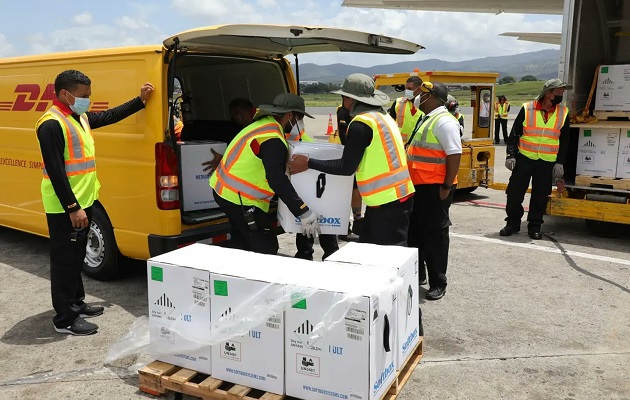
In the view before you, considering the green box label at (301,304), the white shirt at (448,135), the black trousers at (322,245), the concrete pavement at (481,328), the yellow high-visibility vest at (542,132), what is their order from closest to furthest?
the green box label at (301,304), the concrete pavement at (481,328), the white shirt at (448,135), the black trousers at (322,245), the yellow high-visibility vest at (542,132)

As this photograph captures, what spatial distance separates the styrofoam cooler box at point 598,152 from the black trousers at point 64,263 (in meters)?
5.93

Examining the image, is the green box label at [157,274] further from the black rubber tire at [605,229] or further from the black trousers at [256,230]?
the black rubber tire at [605,229]

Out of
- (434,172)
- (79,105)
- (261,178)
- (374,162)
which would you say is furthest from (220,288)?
(434,172)

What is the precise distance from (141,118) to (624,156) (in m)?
5.65

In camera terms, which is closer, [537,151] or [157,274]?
[157,274]

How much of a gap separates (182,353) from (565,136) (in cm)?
551

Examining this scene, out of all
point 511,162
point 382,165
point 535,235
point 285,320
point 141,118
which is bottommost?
point 535,235

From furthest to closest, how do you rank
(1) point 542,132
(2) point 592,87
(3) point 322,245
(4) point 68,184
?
(2) point 592,87
(1) point 542,132
(3) point 322,245
(4) point 68,184

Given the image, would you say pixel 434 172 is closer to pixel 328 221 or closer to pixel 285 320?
pixel 328 221

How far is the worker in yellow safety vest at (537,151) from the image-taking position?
6824mm

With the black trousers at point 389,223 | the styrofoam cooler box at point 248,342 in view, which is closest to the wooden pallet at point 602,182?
the black trousers at point 389,223

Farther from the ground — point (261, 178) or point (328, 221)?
point (261, 178)

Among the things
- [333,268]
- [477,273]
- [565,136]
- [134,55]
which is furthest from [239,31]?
[565,136]

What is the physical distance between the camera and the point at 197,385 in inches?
125
